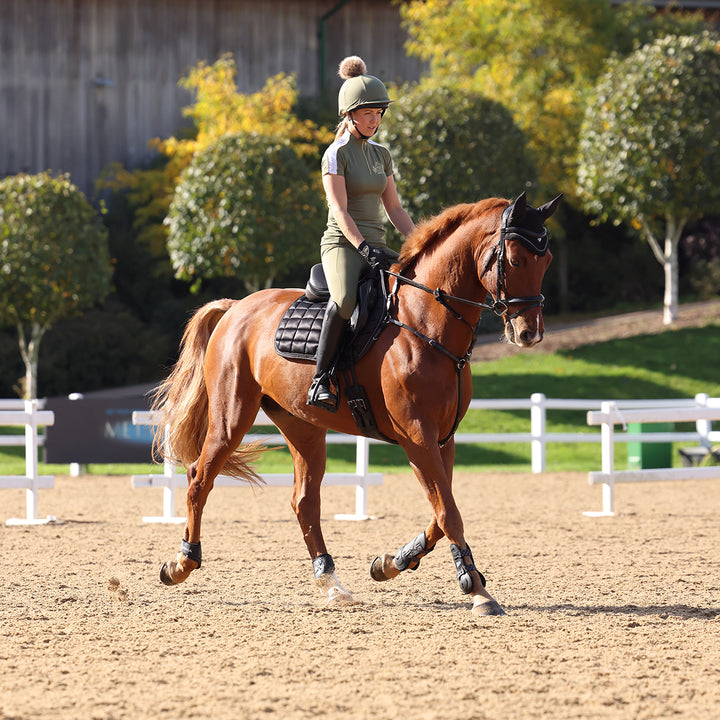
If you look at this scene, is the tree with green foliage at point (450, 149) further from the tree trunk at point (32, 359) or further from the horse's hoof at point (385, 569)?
the horse's hoof at point (385, 569)

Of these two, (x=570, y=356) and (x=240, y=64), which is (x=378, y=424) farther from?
(x=240, y=64)

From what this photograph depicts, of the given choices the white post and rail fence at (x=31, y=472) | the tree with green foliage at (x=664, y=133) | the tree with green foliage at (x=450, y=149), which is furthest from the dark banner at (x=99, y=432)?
the tree with green foliage at (x=664, y=133)

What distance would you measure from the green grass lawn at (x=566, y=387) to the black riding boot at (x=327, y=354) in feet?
29.5

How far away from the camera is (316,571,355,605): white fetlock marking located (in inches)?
235

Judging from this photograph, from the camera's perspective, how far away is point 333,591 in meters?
6.04

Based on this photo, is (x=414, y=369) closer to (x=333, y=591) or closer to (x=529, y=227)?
(x=529, y=227)

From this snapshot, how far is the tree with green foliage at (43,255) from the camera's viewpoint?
65.9 ft

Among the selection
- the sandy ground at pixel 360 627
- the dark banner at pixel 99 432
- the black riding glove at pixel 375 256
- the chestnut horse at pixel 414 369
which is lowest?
the sandy ground at pixel 360 627

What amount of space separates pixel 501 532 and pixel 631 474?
2.00 m

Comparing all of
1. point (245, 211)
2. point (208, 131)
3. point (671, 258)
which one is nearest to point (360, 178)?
point (245, 211)

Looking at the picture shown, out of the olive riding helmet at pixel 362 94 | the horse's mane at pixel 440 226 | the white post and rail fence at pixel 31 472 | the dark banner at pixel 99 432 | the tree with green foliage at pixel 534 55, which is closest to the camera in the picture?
the horse's mane at pixel 440 226

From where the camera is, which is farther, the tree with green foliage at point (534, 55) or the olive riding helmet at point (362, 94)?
the tree with green foliage at point (534, 55)

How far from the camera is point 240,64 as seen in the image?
31.0 metres

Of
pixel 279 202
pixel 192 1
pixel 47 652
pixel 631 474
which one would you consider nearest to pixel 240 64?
pixel 192 1
